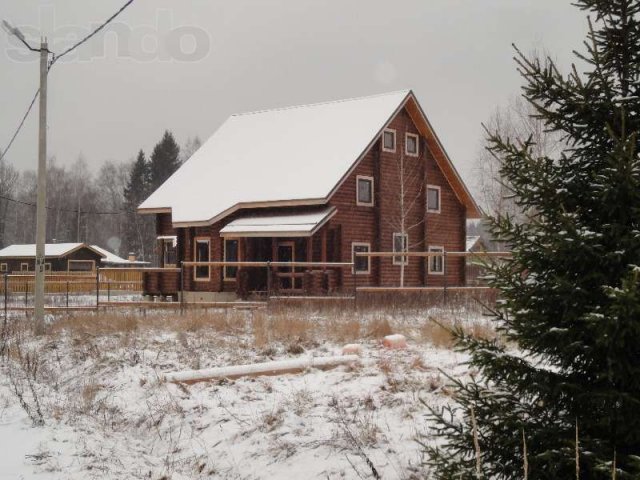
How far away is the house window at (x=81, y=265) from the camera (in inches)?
2386

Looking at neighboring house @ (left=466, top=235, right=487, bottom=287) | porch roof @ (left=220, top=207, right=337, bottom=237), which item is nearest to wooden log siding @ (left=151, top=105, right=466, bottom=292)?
porch roof @ (left=220, top=207, right=337, bottom=237)

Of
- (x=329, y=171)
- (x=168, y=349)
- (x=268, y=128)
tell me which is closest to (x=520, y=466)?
(x=168, y=349)

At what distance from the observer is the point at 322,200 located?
1039 inches

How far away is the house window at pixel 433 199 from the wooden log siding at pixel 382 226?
246 millimetres

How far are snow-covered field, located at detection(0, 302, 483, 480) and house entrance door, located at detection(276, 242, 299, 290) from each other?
13.9 meters

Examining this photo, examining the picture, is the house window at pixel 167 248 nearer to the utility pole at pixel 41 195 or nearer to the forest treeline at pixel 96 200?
the utility pole at pixel 41 195

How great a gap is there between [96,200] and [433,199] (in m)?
73.4

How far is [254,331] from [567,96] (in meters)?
9.72

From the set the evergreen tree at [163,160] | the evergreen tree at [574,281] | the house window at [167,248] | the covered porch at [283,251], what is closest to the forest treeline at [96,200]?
the evergreen tree at [163,160]

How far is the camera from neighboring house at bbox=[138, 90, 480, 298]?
27.8 m

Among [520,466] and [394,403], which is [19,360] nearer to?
[394,403]

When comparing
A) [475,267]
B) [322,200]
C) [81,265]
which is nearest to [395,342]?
[322,200]

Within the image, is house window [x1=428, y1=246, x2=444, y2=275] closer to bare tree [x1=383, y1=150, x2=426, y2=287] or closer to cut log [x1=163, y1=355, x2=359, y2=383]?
bare tree [x1=383, y1=150, x2=426, y2=287]

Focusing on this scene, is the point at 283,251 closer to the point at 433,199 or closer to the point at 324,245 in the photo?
the point at 324,245
